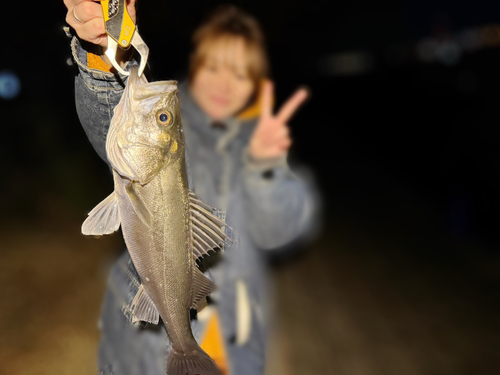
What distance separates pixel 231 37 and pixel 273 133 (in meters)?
0.88

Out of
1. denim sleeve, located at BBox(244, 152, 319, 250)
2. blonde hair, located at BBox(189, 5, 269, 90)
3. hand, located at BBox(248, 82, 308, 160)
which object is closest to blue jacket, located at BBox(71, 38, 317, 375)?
denim sleeve, located at BBox(244, 152, 319, 250)

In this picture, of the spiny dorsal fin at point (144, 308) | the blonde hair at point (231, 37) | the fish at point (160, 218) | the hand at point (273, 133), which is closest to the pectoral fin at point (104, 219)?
the fish at point (160, 218)

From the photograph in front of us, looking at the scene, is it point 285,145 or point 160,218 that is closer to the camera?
point 160,218

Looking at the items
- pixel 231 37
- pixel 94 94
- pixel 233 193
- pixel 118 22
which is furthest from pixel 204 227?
pixel 231 37

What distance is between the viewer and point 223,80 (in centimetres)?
281

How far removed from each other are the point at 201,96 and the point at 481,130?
35.6ft

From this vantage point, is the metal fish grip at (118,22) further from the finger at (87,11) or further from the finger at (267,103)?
the finger at (267,103)

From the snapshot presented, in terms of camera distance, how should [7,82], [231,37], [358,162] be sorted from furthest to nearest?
[358,162] < [7,82] < [231,37]

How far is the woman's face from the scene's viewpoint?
2801 millimetres

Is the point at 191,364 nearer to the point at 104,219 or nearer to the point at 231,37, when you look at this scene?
the point at 104,219

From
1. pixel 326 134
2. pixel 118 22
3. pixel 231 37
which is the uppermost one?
pixel 118 22

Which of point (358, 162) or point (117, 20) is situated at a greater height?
point (117, 20)

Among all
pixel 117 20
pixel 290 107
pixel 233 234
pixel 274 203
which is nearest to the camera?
pixel 117 20

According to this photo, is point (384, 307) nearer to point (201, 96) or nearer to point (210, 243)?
point (201, 96)
